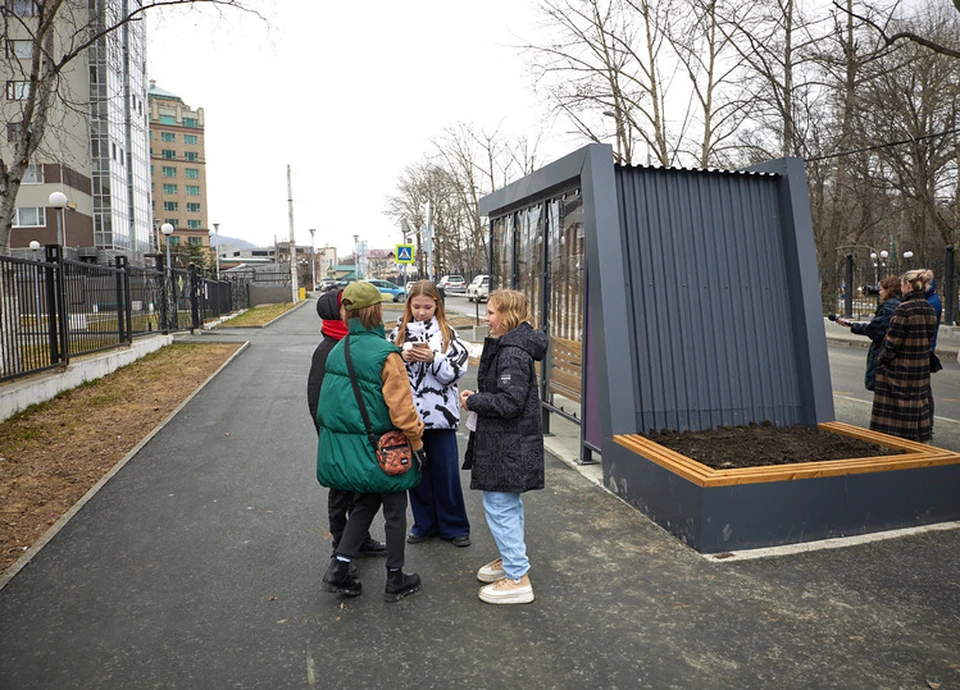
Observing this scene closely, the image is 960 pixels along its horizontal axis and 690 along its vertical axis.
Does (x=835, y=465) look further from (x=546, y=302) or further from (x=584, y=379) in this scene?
(x=546, y=302)

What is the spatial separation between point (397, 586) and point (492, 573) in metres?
0.51

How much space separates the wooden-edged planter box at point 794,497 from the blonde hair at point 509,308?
1.47m

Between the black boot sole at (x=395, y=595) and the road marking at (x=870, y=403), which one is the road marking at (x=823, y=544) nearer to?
the black boot sole at (x=395, y=595)

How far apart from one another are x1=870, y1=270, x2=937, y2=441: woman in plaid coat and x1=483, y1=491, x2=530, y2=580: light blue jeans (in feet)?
14.5

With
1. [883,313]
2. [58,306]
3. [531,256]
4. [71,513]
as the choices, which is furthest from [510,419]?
[58,306]

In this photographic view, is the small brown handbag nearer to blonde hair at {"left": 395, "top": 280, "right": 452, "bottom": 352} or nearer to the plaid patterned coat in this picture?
blonde hair at {"left": 395, "top": 280, "right": 452, "bottom": 352}

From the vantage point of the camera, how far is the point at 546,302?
727cm

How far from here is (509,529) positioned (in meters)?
3.68

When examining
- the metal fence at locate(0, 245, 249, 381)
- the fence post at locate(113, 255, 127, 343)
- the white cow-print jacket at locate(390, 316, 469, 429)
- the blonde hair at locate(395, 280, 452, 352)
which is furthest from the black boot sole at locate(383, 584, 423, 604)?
the fence post at locate(113, 255, 127, 343)

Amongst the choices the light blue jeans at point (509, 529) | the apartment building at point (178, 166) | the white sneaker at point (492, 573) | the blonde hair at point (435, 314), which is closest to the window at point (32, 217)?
the blonde hair at point (435, 314)

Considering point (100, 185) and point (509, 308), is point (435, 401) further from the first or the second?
point (100, 185)

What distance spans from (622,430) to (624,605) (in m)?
1.90

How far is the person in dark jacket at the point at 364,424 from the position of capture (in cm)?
356

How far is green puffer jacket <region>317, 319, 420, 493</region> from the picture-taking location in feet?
11.7
